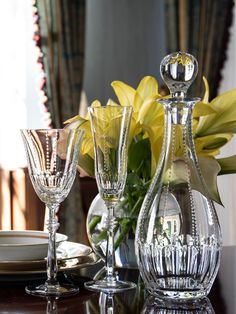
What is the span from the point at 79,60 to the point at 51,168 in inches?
89.7

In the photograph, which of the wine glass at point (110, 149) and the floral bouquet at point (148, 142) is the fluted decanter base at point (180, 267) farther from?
the floral bouquet at point (148, 142)

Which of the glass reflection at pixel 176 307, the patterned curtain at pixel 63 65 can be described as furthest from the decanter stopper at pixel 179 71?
the patterned curtain at pixel 63 65

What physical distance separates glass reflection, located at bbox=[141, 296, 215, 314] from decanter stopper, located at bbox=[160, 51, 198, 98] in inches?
10.9

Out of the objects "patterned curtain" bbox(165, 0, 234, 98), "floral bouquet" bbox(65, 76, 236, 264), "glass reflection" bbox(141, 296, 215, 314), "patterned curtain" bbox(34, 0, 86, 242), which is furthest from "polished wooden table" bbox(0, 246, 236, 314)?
"patterned curtain" bbox(165, 0, 234, 98)

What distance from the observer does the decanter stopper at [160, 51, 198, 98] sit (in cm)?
107

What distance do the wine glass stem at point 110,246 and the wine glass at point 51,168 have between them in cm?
7

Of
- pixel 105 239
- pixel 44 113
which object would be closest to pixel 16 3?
pixel 44 113

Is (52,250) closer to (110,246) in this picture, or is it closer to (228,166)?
(110,246)

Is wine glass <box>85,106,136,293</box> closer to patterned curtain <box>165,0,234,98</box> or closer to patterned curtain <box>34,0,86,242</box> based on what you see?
patterned curtain <box>34,0,86,242</box>

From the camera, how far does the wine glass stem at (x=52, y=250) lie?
112 cm

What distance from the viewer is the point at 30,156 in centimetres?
113

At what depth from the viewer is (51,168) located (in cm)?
113

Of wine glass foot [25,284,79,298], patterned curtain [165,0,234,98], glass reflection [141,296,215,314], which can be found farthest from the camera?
patterned curtain [165,0,234,98]

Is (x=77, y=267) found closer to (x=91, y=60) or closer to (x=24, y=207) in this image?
(x=24, y=207)
